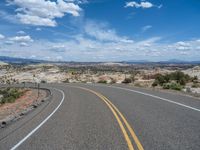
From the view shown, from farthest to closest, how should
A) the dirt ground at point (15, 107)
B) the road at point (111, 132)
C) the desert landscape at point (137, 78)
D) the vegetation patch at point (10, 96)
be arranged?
the desert landscape at point (137, 78) < the vegetation patch at point (10, 96) < the dirt ground at point (15, 107) < the road at point (111, 132)

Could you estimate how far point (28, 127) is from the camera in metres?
10.4

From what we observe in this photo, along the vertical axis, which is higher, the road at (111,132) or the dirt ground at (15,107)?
the road at (111,132)

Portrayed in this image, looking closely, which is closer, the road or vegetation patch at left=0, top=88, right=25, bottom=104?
the road

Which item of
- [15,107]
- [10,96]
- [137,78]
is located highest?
[15,107]

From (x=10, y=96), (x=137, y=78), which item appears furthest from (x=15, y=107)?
(x=137, y=78)

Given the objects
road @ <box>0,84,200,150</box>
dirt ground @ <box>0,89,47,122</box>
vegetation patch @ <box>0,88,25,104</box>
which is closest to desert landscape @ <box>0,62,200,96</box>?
road @ <box>0,84,200,150</box>

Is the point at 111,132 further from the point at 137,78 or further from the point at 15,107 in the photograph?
the point at 137,78

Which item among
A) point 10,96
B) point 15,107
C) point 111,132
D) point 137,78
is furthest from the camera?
point 137,78

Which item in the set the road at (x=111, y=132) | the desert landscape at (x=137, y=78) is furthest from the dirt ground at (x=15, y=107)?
the desert landscape at (x=137, y=78)

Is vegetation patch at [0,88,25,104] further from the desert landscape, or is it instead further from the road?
the road

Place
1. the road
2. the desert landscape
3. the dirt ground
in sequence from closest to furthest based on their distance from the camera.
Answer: the road < the dirt ground < the desert landscape

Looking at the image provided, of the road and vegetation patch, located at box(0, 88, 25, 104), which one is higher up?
the road

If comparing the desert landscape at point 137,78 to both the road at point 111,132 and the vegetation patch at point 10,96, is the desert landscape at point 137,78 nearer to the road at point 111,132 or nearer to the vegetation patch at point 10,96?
the road at point 111,132

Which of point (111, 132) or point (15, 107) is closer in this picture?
point (111, 132)
